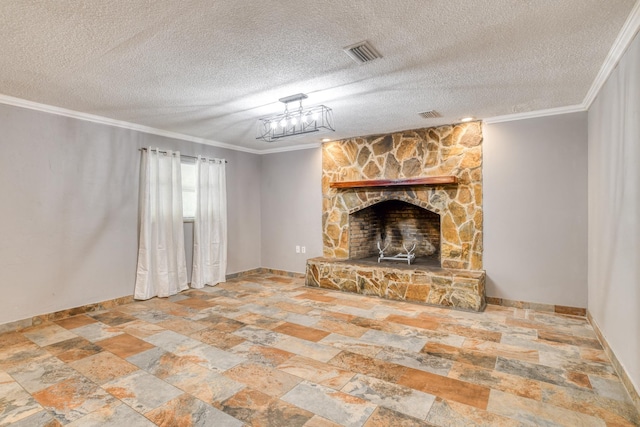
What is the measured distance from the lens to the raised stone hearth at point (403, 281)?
12.9 feet

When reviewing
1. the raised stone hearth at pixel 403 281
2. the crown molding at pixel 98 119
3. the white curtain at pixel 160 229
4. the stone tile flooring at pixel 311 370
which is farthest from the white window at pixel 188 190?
the raised stone hearth at pixel 403 281

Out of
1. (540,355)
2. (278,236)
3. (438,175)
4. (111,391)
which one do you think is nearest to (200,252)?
(278,236)

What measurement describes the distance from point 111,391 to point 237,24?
2.60m

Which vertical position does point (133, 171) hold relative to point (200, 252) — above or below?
above

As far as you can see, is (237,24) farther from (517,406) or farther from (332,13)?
(517,406)

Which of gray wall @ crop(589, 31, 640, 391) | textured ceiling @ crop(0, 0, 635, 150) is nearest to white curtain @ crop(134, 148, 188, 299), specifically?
textured ceiling @ crop(0, 0, 635, 150)

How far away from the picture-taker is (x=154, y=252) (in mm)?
4586

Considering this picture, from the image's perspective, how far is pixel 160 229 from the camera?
15.1ft

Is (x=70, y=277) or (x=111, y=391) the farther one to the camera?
(x=70, y=277)

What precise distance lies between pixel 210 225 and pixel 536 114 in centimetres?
484

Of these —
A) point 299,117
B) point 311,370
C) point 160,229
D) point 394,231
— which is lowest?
point 311,370

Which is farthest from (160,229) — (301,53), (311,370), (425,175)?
(425,175)

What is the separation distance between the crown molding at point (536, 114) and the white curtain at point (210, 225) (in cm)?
413

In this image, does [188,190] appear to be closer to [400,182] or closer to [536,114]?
[400,182]
